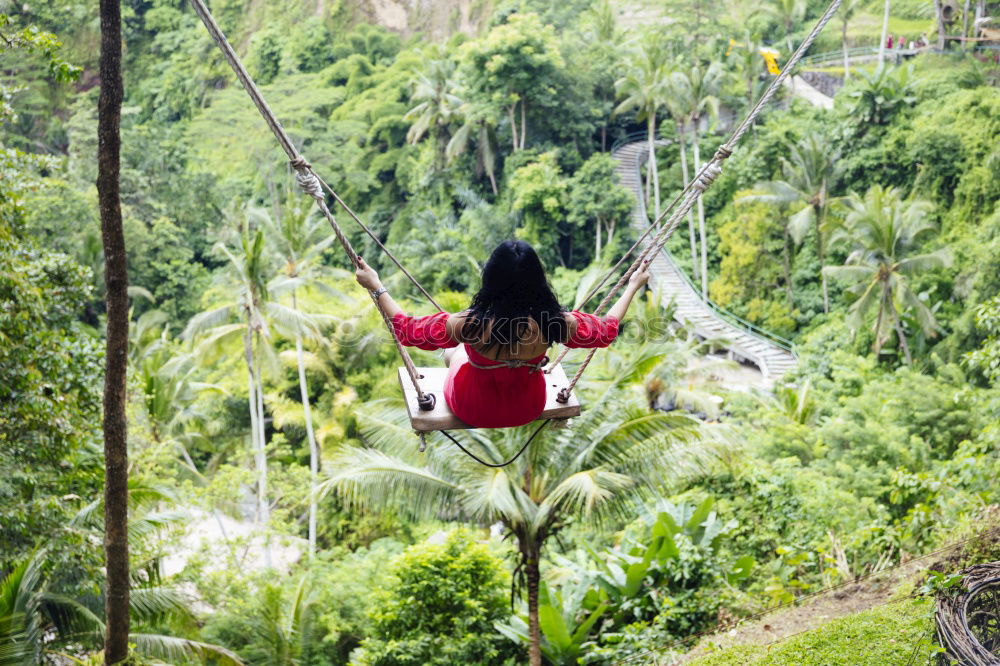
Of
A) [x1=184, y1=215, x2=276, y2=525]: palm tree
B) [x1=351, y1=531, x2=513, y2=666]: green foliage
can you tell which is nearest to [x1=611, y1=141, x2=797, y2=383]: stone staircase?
[x1=184, y1=215, x2=276, y2=525]: palm tree

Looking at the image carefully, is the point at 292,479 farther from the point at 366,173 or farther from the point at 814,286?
the point at 366,173

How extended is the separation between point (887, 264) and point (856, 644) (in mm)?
12076

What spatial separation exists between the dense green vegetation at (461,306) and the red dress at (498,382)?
3.46 feet

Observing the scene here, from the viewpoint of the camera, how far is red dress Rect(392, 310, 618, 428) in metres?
3.36

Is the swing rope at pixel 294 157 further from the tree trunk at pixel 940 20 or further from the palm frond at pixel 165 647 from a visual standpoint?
the tree trunk at pixel 940 20

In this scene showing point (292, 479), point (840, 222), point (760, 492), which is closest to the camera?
point (760, 492)

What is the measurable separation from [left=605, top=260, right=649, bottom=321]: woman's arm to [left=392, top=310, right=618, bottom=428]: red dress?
0.27 ft

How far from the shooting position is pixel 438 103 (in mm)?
25750

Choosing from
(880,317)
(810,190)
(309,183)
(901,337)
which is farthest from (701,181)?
(810,190)

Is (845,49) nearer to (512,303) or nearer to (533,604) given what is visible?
(533,604)

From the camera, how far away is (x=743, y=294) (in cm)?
Answer: 2192

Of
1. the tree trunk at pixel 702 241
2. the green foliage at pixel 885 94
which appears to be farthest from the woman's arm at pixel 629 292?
the green foliage at pixel 885 94

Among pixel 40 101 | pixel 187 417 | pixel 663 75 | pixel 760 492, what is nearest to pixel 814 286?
pixel 663 75

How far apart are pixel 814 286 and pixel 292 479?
1302 cm
